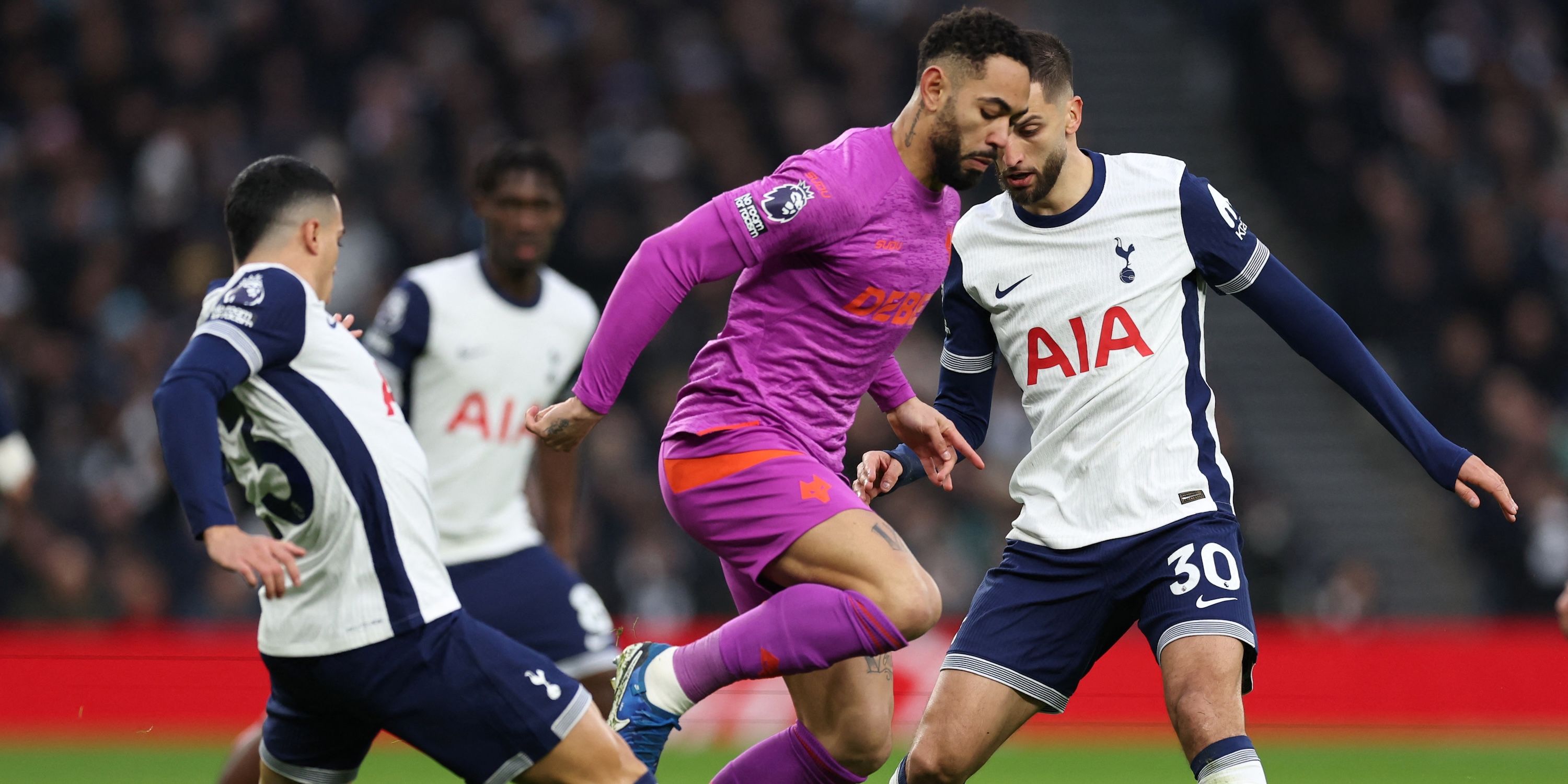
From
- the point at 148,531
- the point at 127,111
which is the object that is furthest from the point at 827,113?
the point at 148,531

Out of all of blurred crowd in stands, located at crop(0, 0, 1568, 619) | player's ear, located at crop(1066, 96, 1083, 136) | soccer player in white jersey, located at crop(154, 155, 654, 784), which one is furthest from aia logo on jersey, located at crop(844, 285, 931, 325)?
blurred crowd in stands, located at crop(0, 0, 1568, 619)

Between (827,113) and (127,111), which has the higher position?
(827,113)

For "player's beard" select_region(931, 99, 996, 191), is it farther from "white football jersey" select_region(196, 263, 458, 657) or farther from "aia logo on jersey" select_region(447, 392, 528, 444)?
"aia logo on jersey" select_region(447, 392, 528, 444)

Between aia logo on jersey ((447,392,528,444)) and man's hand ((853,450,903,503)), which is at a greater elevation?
man's hand ((853,450,903,503))

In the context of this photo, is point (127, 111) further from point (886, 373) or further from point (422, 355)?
point (886, 373)

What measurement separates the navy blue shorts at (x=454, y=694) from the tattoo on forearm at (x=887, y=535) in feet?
3.04

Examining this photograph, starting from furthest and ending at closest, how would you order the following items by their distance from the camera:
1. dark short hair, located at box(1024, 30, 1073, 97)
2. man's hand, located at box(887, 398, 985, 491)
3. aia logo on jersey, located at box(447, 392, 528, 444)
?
aia logo on jersey, located at box(447, 392, 528, 444)
man's hand, located at box(887, 398, 985, 491)
dark short hair, located at box(1024, 30, 1073, 97)

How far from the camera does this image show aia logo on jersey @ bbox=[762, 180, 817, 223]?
450 centimetres

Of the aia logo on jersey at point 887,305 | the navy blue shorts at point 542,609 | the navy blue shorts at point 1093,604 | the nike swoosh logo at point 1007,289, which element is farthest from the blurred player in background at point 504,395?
the nike swoosh logo at point 1007,289

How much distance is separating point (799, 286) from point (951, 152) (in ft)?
1.85

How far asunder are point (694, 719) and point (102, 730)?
11.9ft

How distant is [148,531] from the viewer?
443 inches

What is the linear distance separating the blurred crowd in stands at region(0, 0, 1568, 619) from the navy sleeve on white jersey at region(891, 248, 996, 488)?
6.44m

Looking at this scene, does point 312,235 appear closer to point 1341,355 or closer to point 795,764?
point 795,764
